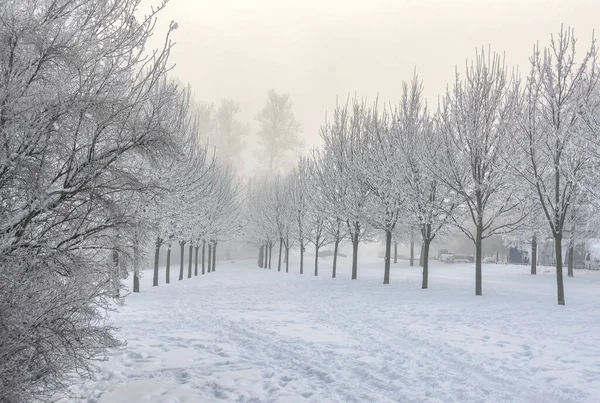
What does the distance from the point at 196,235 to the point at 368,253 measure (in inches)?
1807

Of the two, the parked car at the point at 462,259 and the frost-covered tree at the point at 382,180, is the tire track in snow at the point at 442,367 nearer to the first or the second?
the frost-covered tree at the point at 382,180

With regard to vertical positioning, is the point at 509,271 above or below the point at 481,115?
below

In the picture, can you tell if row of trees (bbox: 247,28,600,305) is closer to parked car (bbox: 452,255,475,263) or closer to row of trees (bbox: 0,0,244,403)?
row of trees (bbox: 0,0,244,403)

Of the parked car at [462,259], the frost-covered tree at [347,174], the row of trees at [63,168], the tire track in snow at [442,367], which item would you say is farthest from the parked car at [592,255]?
the row of trees at [63,168]

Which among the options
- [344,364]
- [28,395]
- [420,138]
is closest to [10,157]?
[28,395]

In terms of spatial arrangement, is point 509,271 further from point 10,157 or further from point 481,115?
point 10,157

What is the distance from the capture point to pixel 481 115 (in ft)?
52.5

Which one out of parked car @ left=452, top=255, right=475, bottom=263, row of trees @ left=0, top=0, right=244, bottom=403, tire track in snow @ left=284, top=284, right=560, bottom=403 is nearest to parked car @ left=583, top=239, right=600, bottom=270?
parked car @ left=452, top=255, right=475, bottom=263

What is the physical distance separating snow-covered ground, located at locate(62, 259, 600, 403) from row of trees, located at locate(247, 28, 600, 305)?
11.5 feet

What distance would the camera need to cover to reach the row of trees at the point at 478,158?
1377cm

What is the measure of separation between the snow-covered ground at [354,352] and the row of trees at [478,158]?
352cm

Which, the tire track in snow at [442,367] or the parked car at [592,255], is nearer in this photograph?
the tire track in snow at [442,367]

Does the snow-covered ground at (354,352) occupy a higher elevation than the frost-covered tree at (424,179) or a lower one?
lower

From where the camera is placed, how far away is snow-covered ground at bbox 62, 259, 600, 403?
5906mm
